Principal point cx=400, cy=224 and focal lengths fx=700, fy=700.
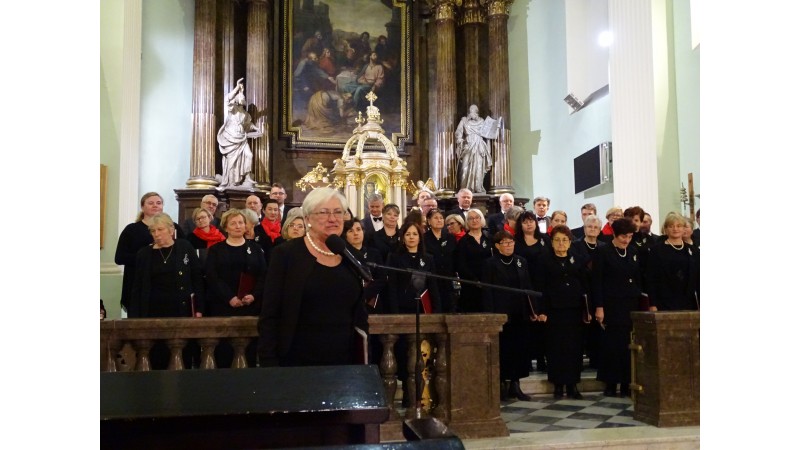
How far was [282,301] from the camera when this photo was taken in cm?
329

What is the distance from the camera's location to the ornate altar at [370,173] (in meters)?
11.9

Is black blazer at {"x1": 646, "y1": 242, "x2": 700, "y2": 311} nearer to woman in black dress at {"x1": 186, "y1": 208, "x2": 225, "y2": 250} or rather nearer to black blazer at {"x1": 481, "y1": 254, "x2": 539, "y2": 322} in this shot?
black blazer at {"x1": 481, "y1": 254, "x2": 539, "y2": 322}

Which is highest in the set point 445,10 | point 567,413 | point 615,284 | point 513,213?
point 445,10

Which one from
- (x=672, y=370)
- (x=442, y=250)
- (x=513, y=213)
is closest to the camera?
(x=672, y=370)

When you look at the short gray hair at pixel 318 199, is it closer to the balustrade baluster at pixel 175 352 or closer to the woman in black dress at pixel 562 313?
the balustrade baluster at pixel 175 352

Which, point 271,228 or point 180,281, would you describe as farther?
point 271,228

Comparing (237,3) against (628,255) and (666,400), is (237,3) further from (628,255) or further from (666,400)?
(666,400)

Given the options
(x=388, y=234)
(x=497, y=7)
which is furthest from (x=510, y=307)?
(x=497, y=7)

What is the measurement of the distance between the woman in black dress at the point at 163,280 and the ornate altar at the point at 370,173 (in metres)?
6.57

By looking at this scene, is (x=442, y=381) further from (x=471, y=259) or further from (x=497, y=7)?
(x=497, y=7)

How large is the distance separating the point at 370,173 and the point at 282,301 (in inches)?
345
